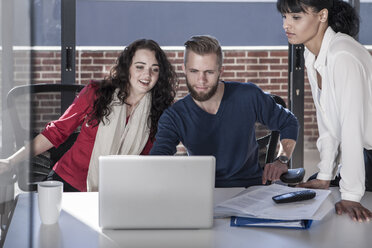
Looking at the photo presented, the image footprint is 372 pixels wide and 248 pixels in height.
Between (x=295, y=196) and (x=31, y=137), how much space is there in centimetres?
152

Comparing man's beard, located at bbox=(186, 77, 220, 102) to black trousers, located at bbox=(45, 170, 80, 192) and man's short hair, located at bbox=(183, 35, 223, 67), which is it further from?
black trousers, located at bbox=(45, 170, 80, 192)

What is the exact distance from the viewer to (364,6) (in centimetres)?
387

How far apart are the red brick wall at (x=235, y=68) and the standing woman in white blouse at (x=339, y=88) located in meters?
1.90

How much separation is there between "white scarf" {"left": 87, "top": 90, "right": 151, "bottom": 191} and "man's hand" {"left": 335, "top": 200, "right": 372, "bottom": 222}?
40.9 inches

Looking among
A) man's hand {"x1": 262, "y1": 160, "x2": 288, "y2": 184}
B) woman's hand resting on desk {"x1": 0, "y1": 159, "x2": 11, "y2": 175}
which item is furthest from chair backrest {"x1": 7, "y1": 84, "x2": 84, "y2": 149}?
man's hand {"x1": 262, "y1": 160, "x2": 288, "y2": 184}

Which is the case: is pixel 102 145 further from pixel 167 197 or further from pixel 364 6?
pixel 364 6

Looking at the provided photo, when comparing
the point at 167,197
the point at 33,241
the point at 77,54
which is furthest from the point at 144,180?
the point at 77,54

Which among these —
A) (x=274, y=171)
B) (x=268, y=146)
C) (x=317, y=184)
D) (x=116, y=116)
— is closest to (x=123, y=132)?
(x=116, y=116)

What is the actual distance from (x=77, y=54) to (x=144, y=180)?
250 cm

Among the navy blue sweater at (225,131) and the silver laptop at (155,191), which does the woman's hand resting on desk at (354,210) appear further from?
the navy blue sweater at (225,131)

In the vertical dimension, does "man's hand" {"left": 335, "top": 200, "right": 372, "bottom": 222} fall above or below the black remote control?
below

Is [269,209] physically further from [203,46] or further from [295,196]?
[203,46]

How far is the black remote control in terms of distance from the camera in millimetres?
1550

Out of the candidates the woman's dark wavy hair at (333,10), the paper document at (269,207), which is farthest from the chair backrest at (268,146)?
the paper document at (269,207)
